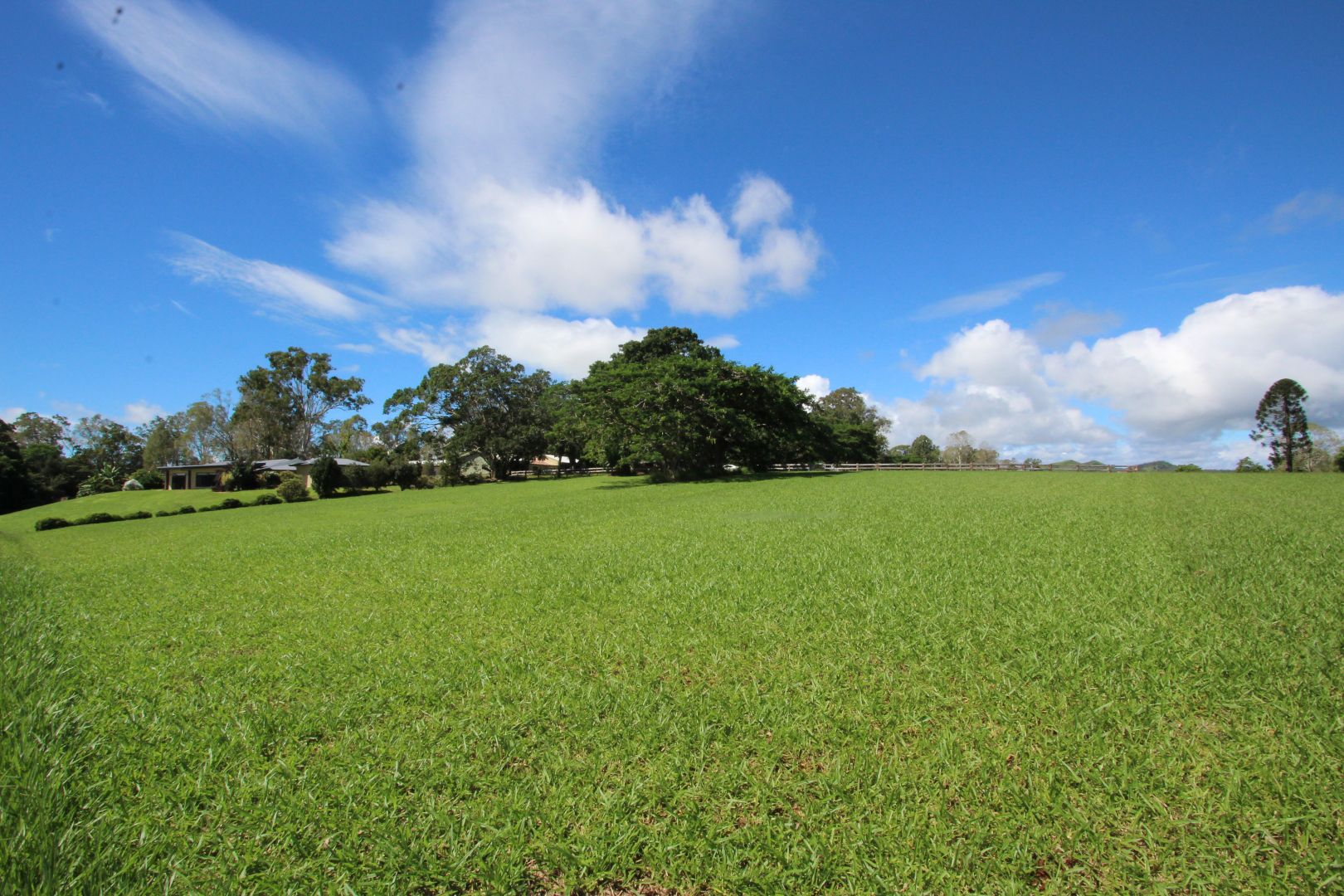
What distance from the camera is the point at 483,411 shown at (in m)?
47.6

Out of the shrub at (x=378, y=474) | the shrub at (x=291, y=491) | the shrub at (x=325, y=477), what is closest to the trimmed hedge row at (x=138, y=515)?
the shrub at (x=291, y=491)

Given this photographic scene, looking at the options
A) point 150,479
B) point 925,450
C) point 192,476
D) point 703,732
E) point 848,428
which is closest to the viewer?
point 703,732

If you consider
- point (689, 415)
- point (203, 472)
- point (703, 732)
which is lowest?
point (703, 732)

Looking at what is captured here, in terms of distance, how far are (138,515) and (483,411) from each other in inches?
949

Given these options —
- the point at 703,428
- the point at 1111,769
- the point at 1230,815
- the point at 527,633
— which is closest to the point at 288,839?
the point at 527,633

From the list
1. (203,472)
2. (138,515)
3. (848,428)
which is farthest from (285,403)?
(848,428)

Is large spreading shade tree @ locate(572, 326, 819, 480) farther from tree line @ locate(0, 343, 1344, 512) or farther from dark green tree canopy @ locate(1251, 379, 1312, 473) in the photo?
dark green tree canopy @ locate(1251, 379, 1312, 473)

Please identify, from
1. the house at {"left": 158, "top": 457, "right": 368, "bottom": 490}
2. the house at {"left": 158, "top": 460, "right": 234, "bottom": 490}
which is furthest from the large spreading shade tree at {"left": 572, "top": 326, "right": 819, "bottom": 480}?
the house at {"left": 158, "top": 460, "right": 234, "bottom": 490}

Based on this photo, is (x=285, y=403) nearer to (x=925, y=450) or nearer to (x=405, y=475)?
(x=405, y=475)

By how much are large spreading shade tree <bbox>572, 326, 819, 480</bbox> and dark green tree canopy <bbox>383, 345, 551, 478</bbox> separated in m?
14.1

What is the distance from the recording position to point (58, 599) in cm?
734

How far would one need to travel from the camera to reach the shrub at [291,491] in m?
32.8

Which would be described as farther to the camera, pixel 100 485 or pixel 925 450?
pixel 925 450

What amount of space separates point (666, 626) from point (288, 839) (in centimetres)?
306
